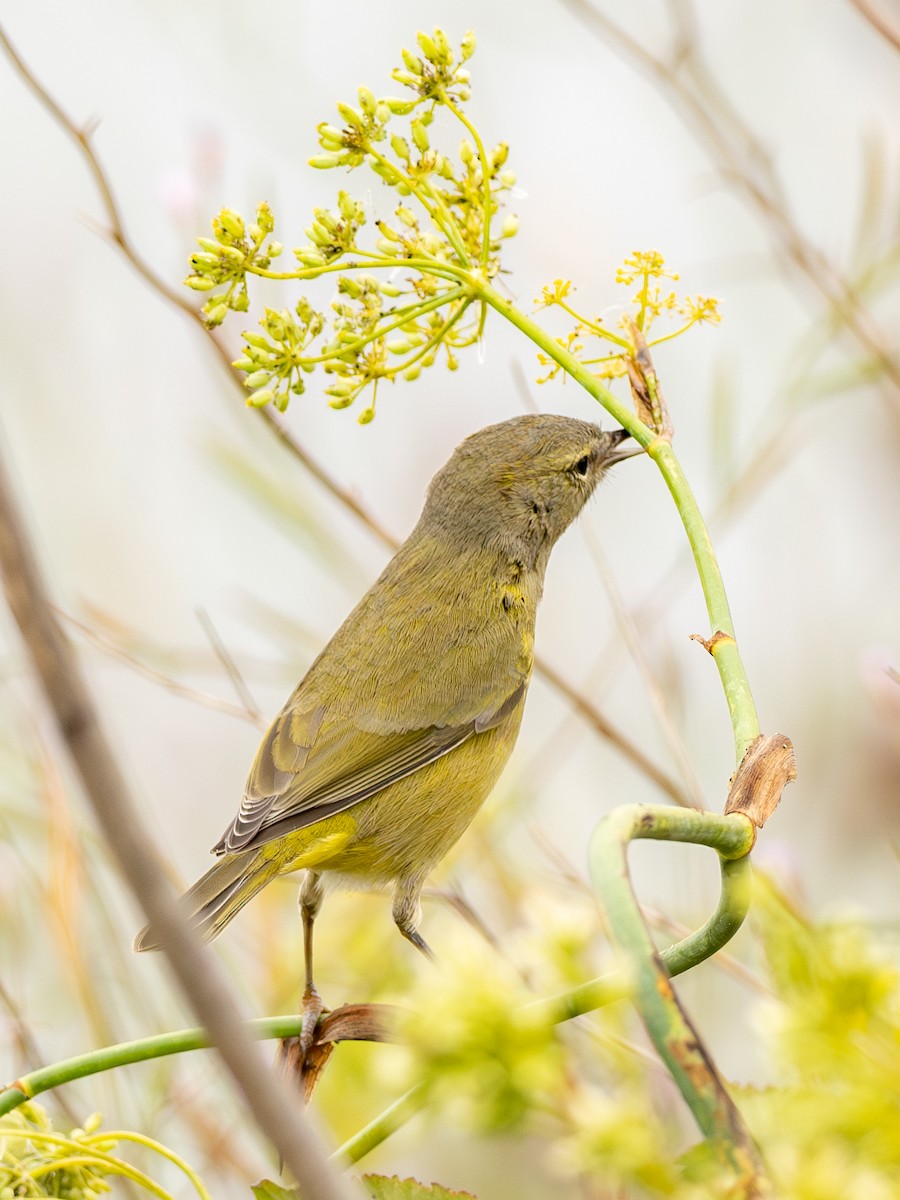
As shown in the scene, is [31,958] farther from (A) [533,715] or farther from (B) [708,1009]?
(A) [533,715]

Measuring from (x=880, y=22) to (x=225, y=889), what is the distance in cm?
196

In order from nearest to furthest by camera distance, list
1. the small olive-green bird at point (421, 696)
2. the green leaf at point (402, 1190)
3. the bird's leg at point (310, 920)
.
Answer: the green leaf at point (402, 1190), the bird's leg at point (310, 920), the small olive-green bird at point (421, 696)

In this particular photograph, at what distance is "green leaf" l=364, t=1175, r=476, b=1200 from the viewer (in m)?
1.06

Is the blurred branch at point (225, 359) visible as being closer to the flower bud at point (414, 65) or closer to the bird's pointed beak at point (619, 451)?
the bird's pointed beak at point (619, 451)

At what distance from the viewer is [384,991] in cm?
279

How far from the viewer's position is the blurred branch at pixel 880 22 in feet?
7.46

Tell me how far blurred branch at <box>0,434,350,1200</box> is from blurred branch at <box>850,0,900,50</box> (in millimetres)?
2134

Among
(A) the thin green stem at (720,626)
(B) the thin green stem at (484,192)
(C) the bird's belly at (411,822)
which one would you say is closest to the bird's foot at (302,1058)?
(A) the thin green stem at (720,626)

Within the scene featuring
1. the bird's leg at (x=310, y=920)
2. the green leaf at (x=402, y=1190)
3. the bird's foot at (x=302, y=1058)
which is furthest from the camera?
the bird's leg at (x=310, y=920)

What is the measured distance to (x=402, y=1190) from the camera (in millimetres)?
1111

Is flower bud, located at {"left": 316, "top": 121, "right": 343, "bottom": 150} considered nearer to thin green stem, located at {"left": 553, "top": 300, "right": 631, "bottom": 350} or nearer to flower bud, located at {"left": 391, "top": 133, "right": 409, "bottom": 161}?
flower bud, located at {"left": 391, "top": 133, "right": 409, "bottom": 161}

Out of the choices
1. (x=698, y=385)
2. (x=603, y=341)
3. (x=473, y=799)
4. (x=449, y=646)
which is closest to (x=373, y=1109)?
(x=473, y=799)

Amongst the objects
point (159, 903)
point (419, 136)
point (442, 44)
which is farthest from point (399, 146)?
point (159, 903)

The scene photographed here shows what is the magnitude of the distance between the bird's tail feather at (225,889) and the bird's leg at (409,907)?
0.36 m
